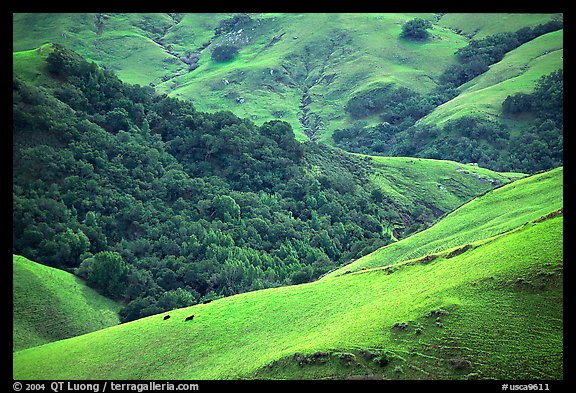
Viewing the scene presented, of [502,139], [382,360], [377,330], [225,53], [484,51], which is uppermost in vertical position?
[382,360]

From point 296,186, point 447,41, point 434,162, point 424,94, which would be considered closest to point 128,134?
point 296,186

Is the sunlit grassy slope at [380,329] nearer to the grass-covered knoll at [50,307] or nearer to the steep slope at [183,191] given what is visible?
the grass-covered knoll at [50,307]

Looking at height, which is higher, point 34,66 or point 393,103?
point 34,66

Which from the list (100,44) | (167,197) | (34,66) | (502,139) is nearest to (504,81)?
(502,139)

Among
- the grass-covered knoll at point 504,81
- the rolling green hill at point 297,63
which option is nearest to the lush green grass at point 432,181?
the grass-covered knoll at point 504,81

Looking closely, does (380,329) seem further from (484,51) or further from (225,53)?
(225,53)

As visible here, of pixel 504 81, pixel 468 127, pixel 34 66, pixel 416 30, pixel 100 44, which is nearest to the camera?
pixel 34 66

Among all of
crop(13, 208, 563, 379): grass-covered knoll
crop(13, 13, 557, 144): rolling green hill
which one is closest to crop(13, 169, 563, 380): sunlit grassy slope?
crop(13, 208, 563, 379): grass-covered knoll
